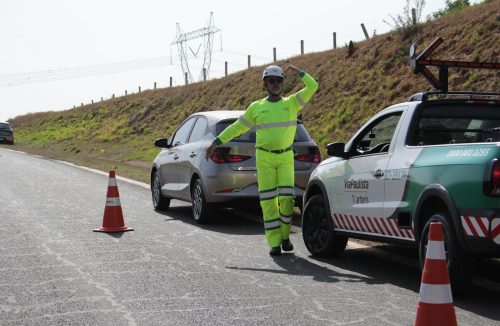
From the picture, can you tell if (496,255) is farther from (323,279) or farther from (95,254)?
(95,254)

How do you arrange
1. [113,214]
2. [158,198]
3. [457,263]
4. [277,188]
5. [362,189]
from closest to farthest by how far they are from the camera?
[457,263], [362,189], [277,188], [113,214], [158,198]

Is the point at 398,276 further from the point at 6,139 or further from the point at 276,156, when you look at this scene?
the point at 6,139

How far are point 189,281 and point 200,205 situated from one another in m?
4.41

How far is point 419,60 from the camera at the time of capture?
26.3ft

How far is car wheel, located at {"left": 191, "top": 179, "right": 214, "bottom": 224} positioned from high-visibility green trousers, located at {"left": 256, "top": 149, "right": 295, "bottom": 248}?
250 centimetres

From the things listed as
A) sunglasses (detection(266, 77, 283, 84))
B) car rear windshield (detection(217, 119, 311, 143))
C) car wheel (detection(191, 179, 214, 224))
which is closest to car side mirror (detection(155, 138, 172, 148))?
car wheel (detection(191, 179, 214, 224))

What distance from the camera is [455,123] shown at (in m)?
7.49

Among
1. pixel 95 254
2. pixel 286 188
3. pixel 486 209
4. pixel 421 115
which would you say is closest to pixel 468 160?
pixel 486 209

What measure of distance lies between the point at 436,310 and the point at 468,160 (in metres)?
1.84

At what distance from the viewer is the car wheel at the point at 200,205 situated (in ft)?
37.7

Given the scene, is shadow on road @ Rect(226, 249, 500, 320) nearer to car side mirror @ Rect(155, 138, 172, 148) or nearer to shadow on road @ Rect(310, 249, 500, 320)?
shadow on road @ Rect(310, 249, 500, 320)

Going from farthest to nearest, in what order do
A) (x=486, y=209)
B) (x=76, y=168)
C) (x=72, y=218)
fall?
(x=76, y=168) → (x=72, y=218) → (x=486, y=209)

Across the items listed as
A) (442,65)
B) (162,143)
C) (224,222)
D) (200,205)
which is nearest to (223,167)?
(200,205)

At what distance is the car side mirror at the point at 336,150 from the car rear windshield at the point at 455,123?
109 centimetres
